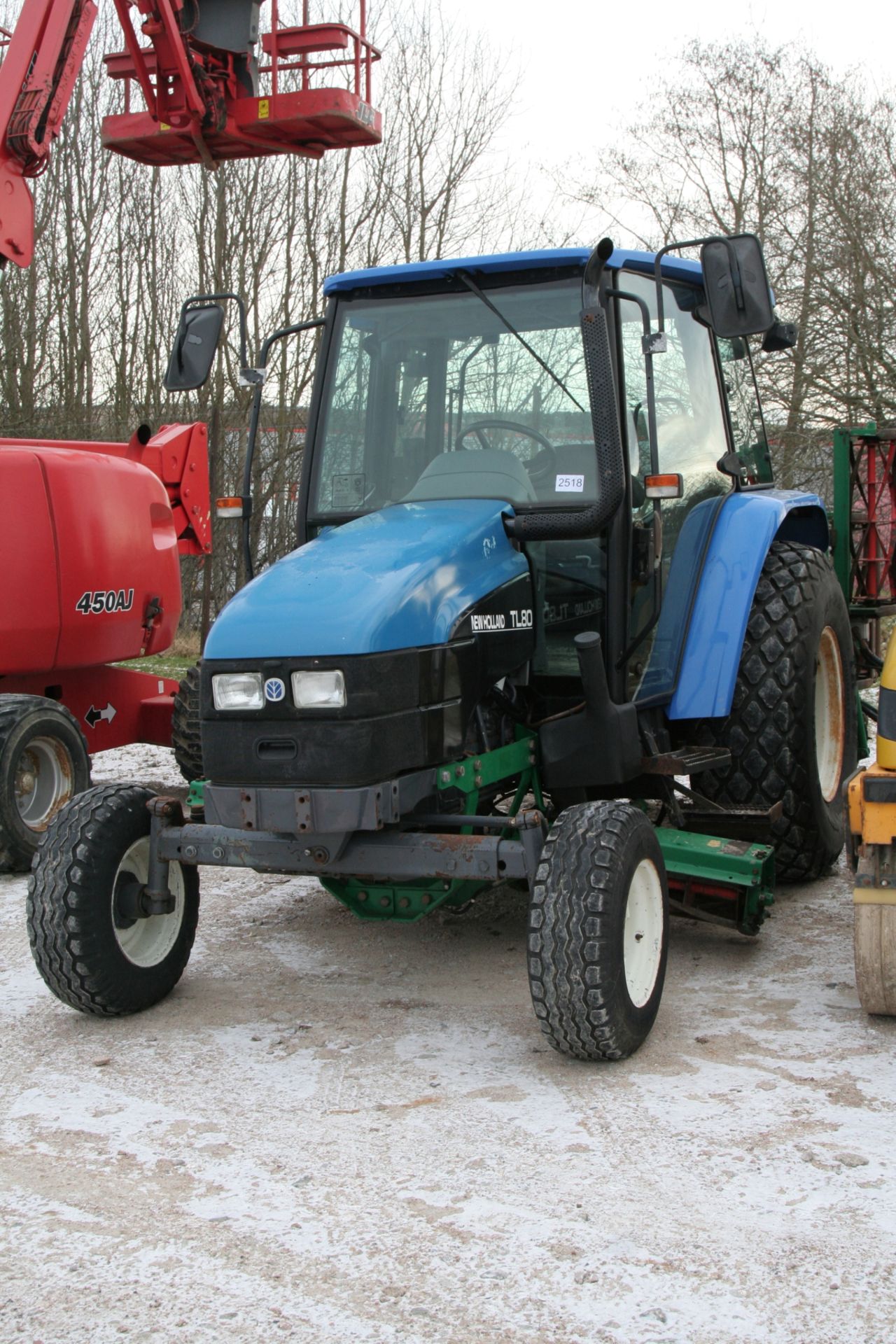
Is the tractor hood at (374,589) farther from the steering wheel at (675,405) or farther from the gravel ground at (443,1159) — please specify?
the gravel ground at (443,1159)

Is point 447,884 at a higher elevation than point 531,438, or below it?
below

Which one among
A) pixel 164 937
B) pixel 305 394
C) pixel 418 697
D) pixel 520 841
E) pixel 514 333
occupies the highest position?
pixel 305 394

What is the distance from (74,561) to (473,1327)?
479cm

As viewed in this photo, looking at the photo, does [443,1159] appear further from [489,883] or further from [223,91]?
[223,91]

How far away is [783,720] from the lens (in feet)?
16.7

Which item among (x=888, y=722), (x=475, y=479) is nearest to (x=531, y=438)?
(x=475, y=479)

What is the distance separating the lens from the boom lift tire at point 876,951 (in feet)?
12.9

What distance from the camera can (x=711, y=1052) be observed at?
3924mm

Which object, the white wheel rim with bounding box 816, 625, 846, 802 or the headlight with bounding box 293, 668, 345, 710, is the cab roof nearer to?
the headlight with bounding box 293, 668, 345, 710

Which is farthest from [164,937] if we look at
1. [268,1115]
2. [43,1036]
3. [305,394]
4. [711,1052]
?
[305,394]

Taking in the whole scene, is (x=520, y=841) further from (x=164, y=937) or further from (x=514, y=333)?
(x=514, y=333)

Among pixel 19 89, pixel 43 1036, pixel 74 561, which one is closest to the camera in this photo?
pixel 43 1036

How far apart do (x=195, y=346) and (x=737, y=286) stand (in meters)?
1.86

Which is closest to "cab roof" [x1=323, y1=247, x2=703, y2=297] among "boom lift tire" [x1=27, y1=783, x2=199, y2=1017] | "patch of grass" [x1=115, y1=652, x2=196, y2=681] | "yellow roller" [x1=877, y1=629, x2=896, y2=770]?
"yellow roller" [x1=877, y1=629, x2=896, y2=770]
